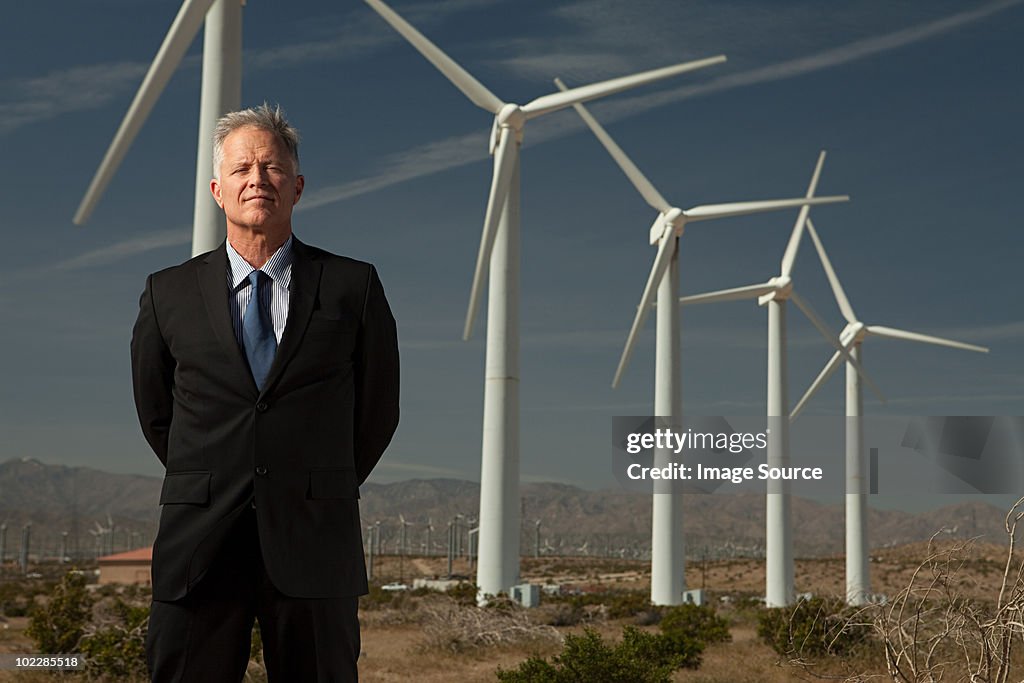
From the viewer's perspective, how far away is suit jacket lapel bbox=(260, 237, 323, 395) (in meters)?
4.32

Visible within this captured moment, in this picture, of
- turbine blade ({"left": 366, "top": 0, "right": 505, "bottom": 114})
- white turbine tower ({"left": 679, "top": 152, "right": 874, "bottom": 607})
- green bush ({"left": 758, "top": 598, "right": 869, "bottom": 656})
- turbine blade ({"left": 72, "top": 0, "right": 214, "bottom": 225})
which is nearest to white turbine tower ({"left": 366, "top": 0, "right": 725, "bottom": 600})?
turbine blade ({"left": 366, "top": 0, "right": 505, "bottom": 114})

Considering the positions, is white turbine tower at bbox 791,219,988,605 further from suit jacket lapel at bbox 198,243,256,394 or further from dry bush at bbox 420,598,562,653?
suit jacket lapel at bbox 198,243,256,394

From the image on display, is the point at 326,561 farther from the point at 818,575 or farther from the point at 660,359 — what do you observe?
the point at 818,575

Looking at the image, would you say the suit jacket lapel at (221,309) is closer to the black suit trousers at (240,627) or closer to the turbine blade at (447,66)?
the black suit trousers at (240,627)

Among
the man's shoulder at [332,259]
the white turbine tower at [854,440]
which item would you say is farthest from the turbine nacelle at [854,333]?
the man's shoulder at [332,259]

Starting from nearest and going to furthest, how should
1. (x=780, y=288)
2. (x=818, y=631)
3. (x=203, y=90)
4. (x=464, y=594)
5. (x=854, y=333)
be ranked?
(x=203, y=90), (x=818, y=631), (x=464, y=594), (x=780, y=288), (x=854, y=333)

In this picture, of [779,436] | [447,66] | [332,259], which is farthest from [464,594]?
[332,259]

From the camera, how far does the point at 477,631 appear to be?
25.5 m

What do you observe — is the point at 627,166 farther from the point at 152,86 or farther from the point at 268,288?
the point at 268,288

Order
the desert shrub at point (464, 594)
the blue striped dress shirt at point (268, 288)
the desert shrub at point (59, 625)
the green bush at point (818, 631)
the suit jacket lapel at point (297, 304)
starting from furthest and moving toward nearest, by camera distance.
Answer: the desert shrub at point (464, 594)
the green bush at point (818, 631)
the desert shrub at point (59, 625)
the blue striped dress shirt at point (268, 288)
the suit jacket lapel at point (297, 304)

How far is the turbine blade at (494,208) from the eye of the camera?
2744 centimetres

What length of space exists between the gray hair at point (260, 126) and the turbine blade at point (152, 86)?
14.1 metres

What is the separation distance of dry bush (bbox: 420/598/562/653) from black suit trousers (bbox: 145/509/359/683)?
21.1m

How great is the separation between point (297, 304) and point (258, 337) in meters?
0.20
